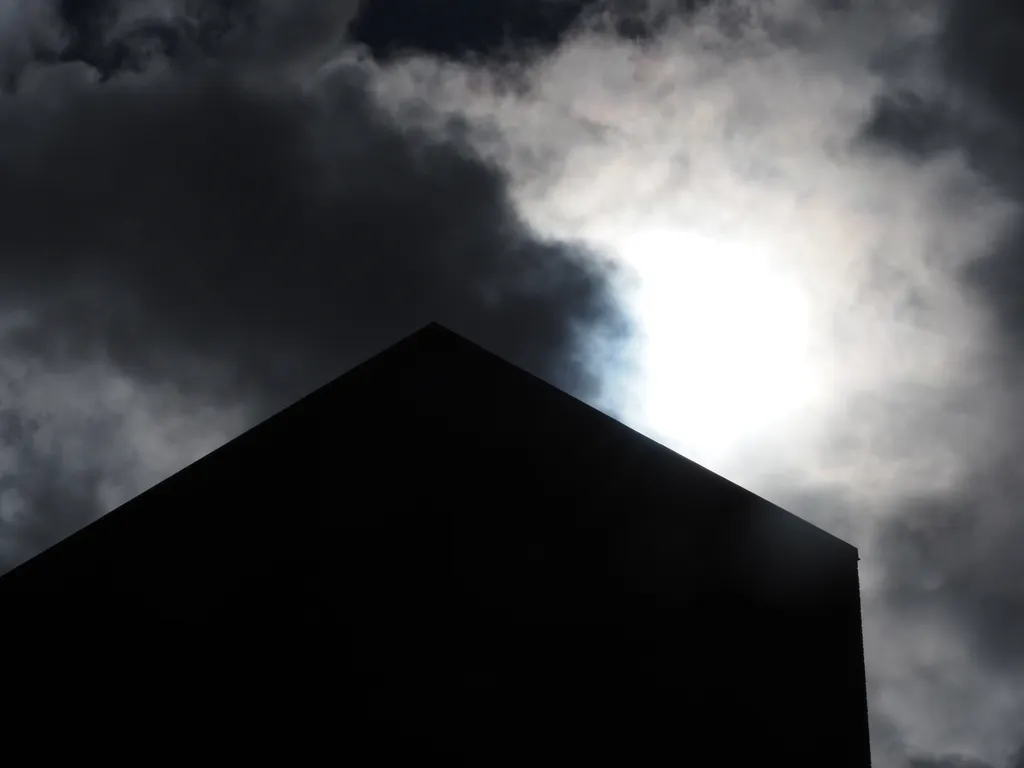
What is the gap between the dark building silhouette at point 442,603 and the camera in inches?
266

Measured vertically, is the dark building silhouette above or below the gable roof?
below

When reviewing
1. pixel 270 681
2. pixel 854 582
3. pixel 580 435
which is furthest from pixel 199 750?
pixel 854 582

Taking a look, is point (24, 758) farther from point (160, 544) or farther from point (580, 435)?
point (580, 435)

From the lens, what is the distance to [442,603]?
24.4 feet

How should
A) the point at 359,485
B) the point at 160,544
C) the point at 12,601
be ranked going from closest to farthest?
the point at 12,601
the point at 160,544
the point at 359,485

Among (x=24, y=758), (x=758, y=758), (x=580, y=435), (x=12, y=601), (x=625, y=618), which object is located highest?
(x=580, y=435)

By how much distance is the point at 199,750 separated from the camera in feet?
21.4

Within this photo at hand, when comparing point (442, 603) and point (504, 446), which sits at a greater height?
point (504, 446)

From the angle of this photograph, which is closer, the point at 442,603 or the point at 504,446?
the point at 442,603

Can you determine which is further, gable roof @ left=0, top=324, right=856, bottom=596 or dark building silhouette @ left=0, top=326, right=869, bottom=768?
gable roof @ left=0, top=324, right=856, bottom=596

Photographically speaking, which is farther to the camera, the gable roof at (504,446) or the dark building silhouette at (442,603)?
the gable roof at (504,446)

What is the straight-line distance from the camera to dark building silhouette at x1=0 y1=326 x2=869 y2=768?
22.2 ft

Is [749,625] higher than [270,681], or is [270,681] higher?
[749,625]

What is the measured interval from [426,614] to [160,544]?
7.97 feet
